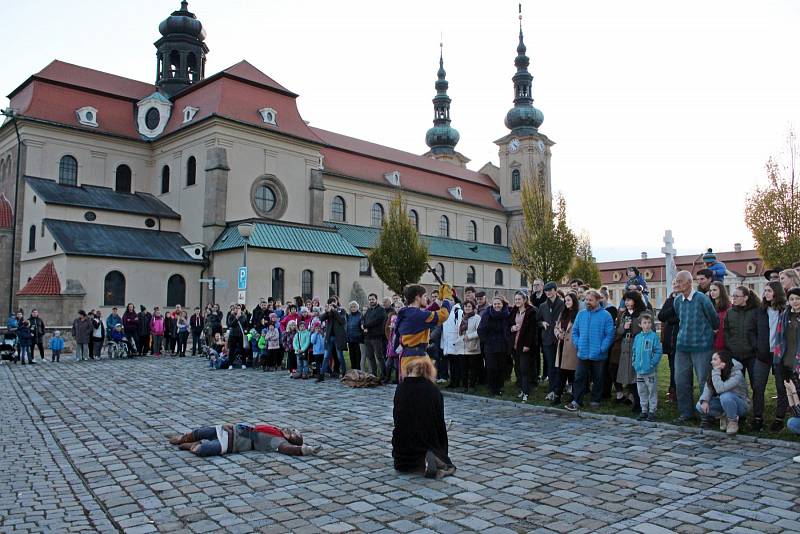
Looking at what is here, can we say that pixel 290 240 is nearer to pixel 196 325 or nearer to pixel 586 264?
pixel 196 325

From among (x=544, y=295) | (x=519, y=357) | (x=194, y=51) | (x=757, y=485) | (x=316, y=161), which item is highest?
(x=194, y=51)

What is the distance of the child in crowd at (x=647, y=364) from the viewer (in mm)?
9156

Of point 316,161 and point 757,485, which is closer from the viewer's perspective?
point 757,485

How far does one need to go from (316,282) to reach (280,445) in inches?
1112

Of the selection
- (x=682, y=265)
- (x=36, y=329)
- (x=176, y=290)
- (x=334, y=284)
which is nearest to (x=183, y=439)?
(x=36, y=329)

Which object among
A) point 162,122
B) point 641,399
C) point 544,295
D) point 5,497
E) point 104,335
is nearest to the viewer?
point 5,497

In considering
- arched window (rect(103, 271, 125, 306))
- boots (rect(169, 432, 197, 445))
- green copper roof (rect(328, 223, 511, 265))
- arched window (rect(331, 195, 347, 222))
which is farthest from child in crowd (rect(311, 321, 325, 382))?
arched window (rect(331, 195, 347, 222))

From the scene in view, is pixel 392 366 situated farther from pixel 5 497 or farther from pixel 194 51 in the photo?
pixel 194 51

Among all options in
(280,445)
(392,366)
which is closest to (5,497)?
(280,445)

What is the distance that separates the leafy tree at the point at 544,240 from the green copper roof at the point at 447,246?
455 inches

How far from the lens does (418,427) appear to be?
6641 millimetres

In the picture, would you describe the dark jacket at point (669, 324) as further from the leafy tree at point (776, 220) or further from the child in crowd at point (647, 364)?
the leafy tree at point (776, 220)

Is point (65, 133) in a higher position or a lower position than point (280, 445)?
higher

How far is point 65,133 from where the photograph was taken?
35.5 metres
